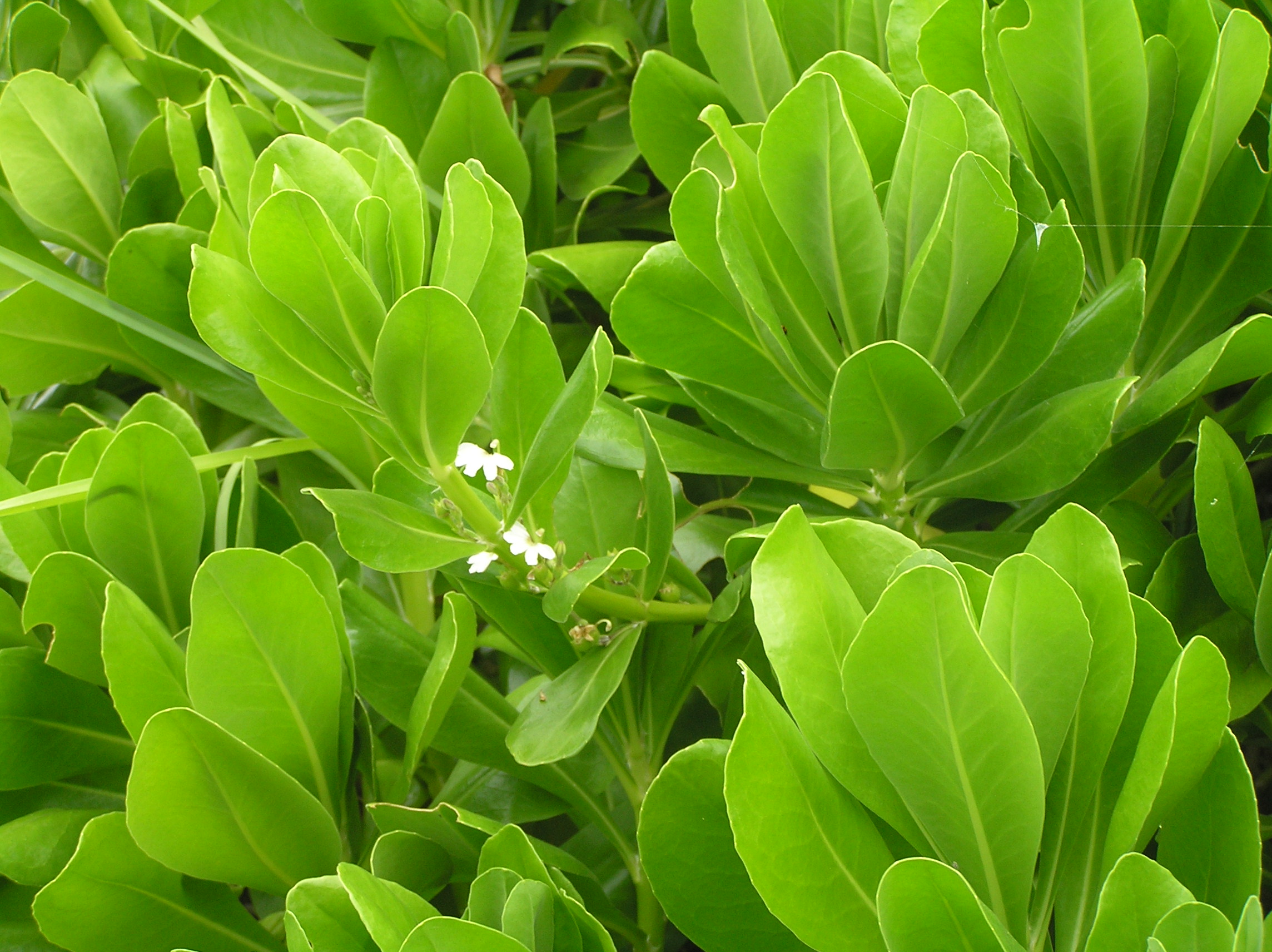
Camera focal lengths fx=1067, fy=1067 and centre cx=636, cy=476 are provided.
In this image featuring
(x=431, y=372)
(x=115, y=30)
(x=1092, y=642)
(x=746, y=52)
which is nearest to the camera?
(x=1092, y=642)

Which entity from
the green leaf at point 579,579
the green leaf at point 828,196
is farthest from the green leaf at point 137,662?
the green leaf at point 828,196

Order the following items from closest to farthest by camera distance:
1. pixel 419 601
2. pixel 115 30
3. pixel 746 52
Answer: pixel 746 52, pixel 419 601, pixel 115 30

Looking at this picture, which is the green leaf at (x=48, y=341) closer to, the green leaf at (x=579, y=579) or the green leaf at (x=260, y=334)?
the green leaf at (x=260, y=334)

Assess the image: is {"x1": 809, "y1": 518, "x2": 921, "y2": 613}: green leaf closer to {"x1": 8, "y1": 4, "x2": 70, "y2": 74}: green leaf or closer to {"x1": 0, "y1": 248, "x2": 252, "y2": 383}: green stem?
{"x1": 0, "y1": 248, "x2": 252, "y2": 383}: green stem

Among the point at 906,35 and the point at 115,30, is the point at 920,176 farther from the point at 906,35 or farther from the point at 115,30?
the point at 115,30

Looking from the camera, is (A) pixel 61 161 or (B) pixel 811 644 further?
(A) pixel 61 161

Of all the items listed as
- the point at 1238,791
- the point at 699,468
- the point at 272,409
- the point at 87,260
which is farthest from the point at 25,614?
A: the point at 1238,791

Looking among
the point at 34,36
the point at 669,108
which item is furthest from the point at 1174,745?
the point at 34,36
